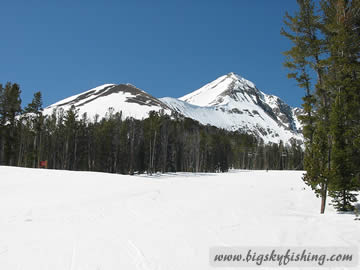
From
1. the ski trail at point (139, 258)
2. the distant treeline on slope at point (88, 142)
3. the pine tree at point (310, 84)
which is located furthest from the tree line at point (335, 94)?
the distant treeline on slope at point (88, 142)

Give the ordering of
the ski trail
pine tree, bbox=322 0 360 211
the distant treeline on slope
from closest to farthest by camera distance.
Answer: the ski trail < pine tree, bbox=322 0 360 211 < the distant treeline on slope

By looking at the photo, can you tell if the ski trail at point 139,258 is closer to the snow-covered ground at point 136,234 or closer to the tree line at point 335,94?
the snow-covered ground at point 136,234

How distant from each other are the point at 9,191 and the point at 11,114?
29682 millimetres

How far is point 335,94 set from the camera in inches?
502

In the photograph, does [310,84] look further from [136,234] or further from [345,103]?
[136,234]

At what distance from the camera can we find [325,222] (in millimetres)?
8773

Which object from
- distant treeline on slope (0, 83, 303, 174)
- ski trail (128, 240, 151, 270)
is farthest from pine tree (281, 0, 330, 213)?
distant treeline on slope (0, 83, 303, 174)

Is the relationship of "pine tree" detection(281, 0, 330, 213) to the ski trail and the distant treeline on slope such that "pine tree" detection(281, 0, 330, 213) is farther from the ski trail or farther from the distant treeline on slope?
the distant treeline on slope

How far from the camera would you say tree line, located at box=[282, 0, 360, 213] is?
1103cm

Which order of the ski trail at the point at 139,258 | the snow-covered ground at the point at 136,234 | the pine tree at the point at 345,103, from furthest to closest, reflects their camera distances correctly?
the pine tree at the point at 345,103 → the snow-covered ground at the point at 136,234 → the ski trail at the point at 139,258

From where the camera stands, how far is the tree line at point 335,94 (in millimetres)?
11031

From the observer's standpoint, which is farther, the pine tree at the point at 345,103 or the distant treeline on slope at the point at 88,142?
the distant treeline on slope at the point at 88,142

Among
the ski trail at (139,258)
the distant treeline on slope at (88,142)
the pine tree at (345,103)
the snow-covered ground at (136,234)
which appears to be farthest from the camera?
→ the distant treeline on slope at (88,142)

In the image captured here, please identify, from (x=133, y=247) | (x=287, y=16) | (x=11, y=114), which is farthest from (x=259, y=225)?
(x=11, y=114)
